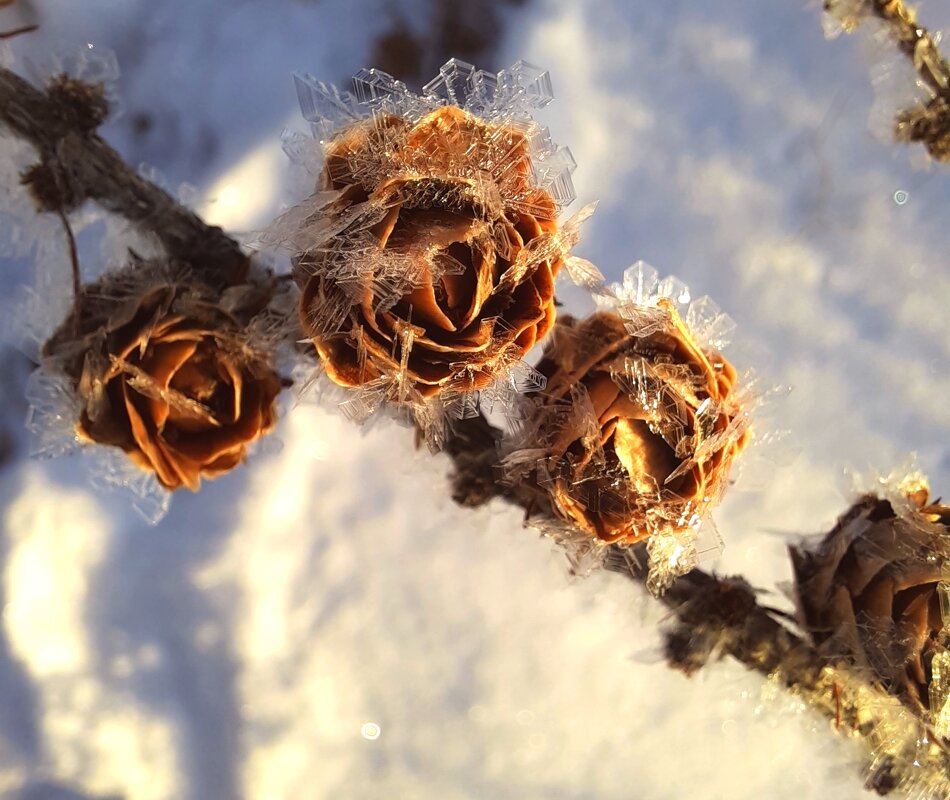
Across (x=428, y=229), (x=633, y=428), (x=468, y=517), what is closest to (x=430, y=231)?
(x=428, y=229)

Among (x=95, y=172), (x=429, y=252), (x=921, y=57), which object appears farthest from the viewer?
(x=921, y=57)

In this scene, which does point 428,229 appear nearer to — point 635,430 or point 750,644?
point 635,430

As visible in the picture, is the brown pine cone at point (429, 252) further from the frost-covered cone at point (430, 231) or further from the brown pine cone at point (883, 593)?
the brown pine cone at point (883, 593)

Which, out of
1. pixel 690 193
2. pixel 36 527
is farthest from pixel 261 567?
pixel 690 193

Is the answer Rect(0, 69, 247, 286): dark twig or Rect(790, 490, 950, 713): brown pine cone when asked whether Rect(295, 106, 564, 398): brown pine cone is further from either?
Rect(790, 490, 950, 713): brown pine cone

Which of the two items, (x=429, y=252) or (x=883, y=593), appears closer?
(x=429, y=252)

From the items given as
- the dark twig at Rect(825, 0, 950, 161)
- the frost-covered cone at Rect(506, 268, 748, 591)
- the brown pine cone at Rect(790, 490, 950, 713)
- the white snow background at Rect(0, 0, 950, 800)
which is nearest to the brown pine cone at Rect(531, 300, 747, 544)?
the frost-covered cone at Rect(506, 268, 748, 591)

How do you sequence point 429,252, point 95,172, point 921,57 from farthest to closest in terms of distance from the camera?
point 921,57, point 95,172, point 429,252
